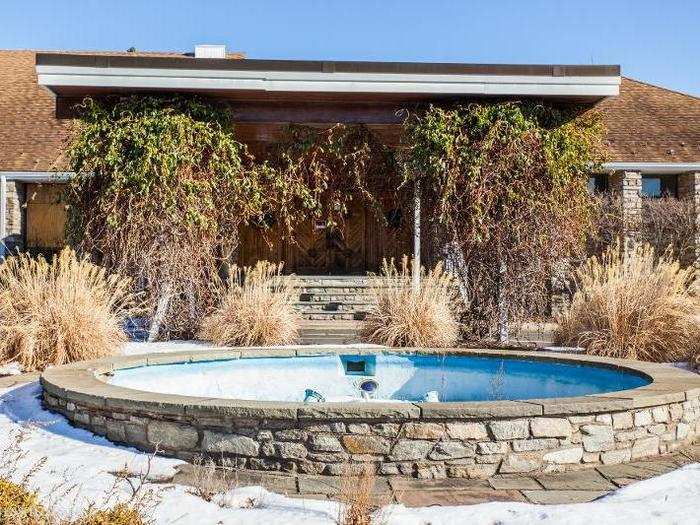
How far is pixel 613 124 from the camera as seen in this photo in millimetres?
15906

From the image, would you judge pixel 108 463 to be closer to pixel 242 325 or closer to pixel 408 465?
pixel 408 465

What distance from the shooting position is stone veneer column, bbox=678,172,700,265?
46.7ft

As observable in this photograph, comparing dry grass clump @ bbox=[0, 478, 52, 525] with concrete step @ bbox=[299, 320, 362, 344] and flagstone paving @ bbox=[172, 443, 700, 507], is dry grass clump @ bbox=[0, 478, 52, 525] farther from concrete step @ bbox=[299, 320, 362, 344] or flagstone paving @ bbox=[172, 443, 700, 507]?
concrete step @ bbox=[299, 320, 362, 344]

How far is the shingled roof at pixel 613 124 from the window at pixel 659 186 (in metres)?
0.72

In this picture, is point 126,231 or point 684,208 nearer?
point 126,231

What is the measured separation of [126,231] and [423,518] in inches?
271

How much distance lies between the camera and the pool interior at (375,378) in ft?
22.4

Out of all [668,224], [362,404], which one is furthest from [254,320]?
[668,224]

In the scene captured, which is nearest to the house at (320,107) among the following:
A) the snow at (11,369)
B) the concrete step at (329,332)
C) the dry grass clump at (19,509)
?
the concrete step at (329,332)

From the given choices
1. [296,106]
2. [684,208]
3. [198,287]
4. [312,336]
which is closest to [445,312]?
[312,336]

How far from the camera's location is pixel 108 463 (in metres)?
4.41

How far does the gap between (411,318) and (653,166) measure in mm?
7884

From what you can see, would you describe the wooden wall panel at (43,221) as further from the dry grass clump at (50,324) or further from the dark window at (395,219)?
the dry grass clump at (50,324)

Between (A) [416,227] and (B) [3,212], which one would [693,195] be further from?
(B) [3,212]
